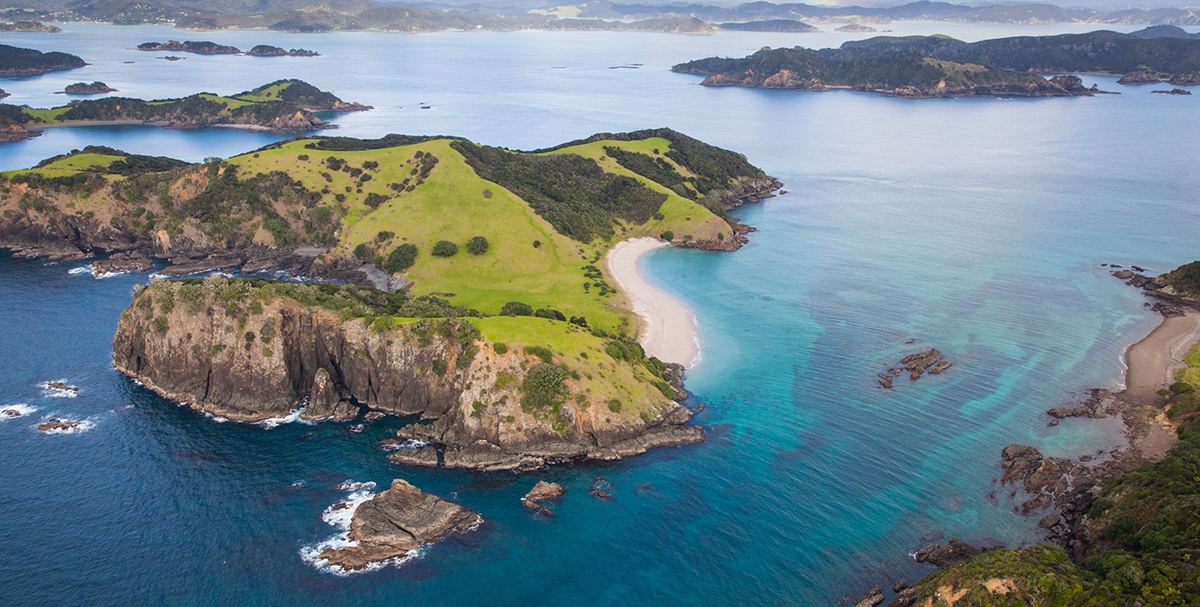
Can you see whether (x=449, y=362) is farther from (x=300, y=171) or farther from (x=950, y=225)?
(x=950, y=225)

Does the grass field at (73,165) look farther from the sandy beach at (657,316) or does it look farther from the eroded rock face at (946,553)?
the eroded rock face at (946,553)

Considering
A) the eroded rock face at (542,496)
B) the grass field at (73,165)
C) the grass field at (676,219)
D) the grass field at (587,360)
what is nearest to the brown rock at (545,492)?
the eroded rock face at (542,496)

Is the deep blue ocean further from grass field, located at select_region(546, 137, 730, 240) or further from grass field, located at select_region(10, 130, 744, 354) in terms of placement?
grass field, located at select_region(546, 137, 730, 240)

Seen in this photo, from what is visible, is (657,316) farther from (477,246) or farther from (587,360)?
(477,246)

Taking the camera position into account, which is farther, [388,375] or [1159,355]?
[1159,355]

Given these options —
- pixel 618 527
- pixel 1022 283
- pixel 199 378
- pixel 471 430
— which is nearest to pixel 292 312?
pixel 199 378

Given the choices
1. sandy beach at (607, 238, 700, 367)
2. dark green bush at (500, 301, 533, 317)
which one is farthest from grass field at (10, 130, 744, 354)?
dark green bush at (500, 301, 533, 317)

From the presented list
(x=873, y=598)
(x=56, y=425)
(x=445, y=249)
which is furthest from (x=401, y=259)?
(x=873, y=598)

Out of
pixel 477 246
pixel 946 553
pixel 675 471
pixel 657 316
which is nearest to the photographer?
pixel 946 553
